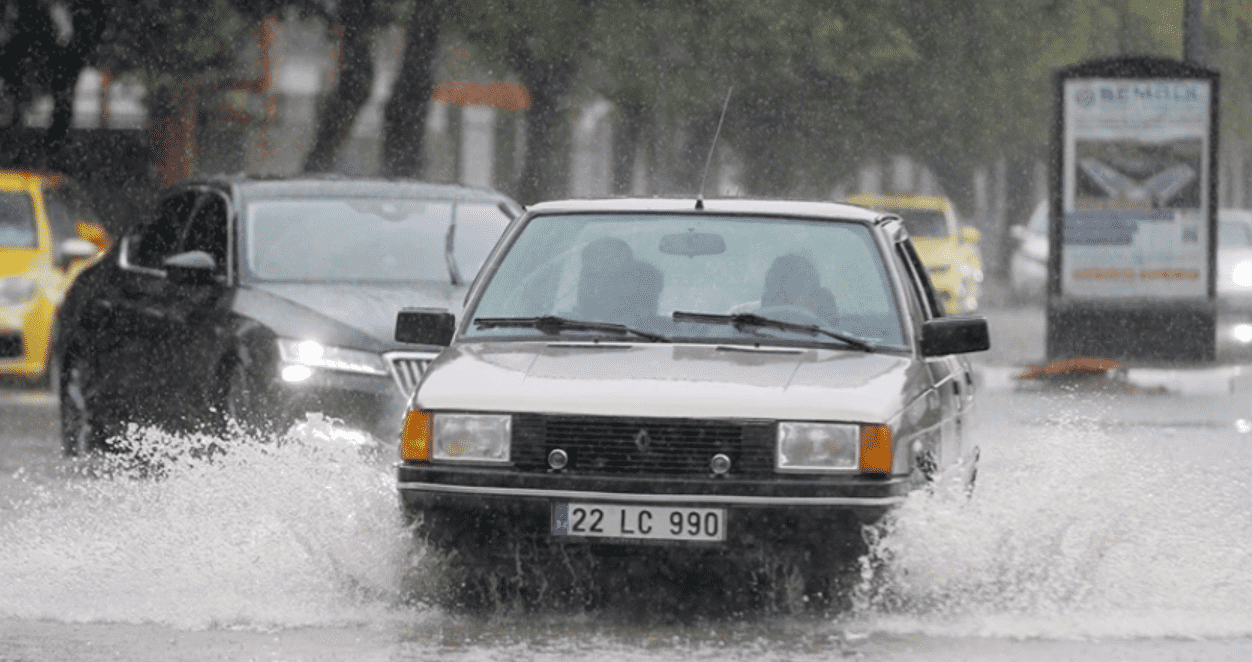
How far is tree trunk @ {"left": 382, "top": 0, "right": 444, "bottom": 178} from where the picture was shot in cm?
2850

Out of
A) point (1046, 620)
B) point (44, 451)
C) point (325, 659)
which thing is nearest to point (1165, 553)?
point (1046, 620)

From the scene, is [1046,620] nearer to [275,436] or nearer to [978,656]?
[978,656]

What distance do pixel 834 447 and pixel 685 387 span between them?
19.6 inches

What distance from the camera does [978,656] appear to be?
7172 millimetres

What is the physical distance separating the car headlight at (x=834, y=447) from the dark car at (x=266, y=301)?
11.2ft

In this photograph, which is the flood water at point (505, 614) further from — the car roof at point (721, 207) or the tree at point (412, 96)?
the tree at point (412, 96)

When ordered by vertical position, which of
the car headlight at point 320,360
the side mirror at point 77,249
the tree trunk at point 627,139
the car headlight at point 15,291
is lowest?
the car headlight at point 15,291

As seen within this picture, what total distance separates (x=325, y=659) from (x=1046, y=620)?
7.41ft

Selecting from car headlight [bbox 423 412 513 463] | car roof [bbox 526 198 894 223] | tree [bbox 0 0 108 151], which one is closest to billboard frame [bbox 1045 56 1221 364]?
tree [bbox 0 0 108 151]

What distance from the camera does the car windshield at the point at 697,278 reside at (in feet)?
27.7

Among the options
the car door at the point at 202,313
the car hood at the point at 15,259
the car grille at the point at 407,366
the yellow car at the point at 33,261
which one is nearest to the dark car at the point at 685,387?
the car grille at the point at 407,366

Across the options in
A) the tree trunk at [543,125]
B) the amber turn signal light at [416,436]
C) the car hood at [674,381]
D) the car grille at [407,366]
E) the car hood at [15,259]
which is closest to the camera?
the car hood at [674,381]

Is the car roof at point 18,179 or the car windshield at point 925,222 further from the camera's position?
the car windshield at point 925,222

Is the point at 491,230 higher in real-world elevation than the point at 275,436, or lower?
higher
